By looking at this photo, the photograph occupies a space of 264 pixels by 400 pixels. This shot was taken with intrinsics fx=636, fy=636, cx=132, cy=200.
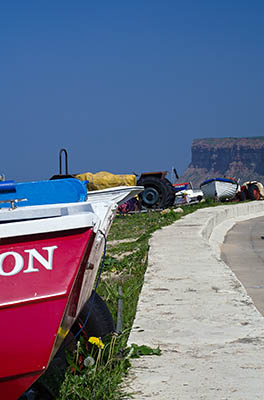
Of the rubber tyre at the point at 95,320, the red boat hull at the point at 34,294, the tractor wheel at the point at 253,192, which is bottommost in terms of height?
the tractor wheel at the point at 253,192

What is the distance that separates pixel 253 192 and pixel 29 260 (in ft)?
91.8

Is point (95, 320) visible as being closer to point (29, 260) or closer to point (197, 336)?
point (197, 336)

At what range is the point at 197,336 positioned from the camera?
4.25m

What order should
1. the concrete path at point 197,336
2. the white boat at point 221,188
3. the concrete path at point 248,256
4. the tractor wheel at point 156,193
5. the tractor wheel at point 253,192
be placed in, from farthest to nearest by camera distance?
the tractor wheel at point 253,192
the white boat at point 221,188
the tractor wheel at point 156,193
the concrete path at point 248,256
the concrete path at point 197,336

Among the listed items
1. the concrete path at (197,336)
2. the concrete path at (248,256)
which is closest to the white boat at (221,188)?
the concrete path at (248,256)

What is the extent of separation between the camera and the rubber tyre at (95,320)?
157 inches

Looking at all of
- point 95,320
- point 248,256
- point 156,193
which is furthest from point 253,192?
point 95,320

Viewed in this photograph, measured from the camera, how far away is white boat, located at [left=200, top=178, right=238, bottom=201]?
28609 mm

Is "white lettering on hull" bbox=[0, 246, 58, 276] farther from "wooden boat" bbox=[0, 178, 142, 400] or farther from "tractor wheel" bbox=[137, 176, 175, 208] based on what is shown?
"tractor wheel" bbox=[137, 176, 175, 208]

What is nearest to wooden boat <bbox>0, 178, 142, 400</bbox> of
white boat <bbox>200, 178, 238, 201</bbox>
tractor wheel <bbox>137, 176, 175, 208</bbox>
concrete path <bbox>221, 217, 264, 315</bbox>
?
concrete path <bbox>221, 217, 264, 315</bbox>

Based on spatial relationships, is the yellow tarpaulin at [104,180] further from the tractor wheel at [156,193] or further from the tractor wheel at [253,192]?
the tractor wheel at [253,192]

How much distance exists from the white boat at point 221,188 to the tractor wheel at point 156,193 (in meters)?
5.60

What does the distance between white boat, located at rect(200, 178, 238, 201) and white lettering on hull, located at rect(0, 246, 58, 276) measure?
2581 cm

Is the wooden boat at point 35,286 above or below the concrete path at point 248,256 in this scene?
above
